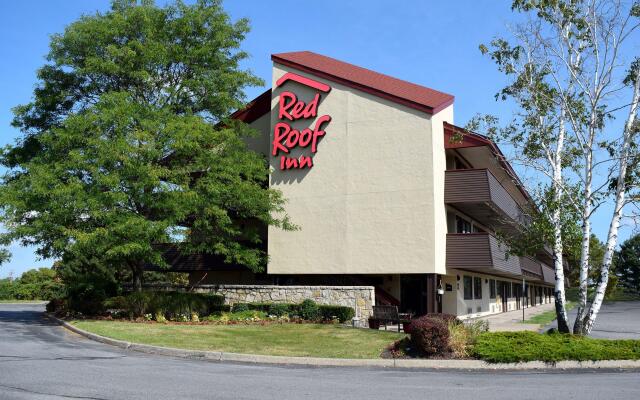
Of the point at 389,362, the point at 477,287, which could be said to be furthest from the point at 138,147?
the point at 477,287

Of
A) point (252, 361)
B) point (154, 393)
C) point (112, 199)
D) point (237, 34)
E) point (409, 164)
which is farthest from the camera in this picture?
point (237, 34)

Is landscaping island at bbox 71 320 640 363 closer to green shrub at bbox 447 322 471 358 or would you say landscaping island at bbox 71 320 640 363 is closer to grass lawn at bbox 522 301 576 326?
green shrub at bbox 447 322 471 358

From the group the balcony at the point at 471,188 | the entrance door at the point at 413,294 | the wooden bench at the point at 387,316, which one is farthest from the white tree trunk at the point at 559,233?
the entrance door at the point at 413,294

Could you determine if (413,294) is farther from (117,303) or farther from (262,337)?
(117,303)

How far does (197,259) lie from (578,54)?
22.3m

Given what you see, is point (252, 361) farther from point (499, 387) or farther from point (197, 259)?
point (197, 259)

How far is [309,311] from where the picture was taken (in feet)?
78.3

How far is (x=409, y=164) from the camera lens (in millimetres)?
26266

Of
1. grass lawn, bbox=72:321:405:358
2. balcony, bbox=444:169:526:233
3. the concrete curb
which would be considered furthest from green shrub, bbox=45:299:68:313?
balcony, bbox=444:169:526:233

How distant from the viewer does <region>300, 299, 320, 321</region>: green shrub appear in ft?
77.9

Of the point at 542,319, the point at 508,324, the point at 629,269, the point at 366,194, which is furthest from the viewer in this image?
the point at 629,269

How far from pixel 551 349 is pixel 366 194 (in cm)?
1414

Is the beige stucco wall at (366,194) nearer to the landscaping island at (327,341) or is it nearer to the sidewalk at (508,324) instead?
the sidewalk at (508,324)

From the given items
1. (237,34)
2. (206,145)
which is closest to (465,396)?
(206,145)
